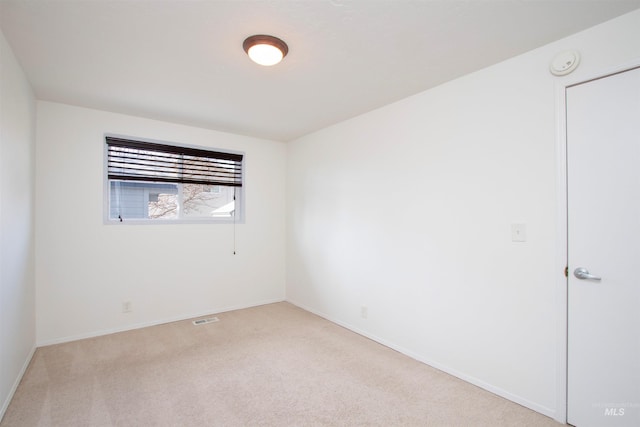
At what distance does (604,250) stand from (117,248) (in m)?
4.27

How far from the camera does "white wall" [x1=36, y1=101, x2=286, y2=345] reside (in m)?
3.11

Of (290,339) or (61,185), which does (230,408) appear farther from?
(61,185)

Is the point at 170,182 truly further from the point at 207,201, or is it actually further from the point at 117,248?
the point at 117,248

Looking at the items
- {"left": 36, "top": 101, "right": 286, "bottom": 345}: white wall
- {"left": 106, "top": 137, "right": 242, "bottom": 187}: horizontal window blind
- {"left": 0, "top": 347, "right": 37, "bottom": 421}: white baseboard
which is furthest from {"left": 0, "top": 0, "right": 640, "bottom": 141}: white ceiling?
{"left": 0, "top": 347, "right": 37, "bottom": 421}: white baseboard

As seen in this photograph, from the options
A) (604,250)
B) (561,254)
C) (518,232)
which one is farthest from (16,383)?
(604,250)

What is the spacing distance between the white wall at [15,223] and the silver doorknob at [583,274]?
3.63m

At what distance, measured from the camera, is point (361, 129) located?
11.3ft

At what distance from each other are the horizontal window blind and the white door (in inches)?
145

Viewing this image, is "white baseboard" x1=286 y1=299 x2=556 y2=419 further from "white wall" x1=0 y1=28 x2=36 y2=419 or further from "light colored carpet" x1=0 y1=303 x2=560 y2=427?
"white wall" x1=0 y1=28 x2=36 y2=419

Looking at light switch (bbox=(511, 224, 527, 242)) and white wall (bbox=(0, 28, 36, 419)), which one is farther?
light switch (bbox=(511, 224, 527, 242))

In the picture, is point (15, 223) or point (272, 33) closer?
point (272, 33)

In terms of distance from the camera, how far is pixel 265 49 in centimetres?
201

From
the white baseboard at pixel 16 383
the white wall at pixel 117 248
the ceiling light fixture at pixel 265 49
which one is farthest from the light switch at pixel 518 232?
the white baseboard at pixel 16 383

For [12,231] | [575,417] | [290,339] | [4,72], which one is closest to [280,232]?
[290,339]
